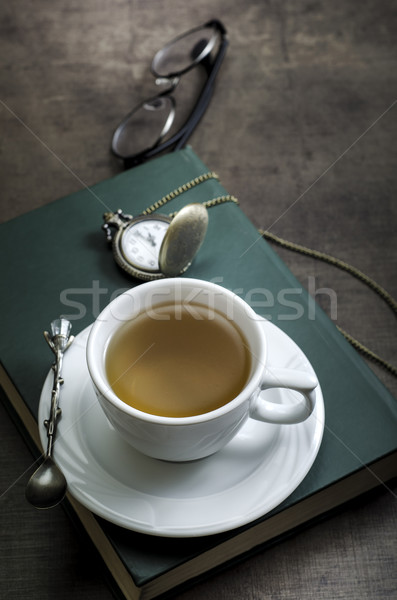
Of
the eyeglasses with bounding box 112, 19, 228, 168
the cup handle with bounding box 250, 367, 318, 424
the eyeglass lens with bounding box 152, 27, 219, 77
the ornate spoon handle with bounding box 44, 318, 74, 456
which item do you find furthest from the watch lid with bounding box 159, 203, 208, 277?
the eyeglass lens with bounding box 152, 27, 219, 77

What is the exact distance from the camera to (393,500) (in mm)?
956

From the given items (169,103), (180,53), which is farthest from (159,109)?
(180,53)

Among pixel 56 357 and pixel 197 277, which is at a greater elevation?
pixel 56 357

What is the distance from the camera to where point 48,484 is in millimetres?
749

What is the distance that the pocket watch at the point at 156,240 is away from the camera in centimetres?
97

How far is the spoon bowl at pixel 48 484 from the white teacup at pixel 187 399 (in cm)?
10

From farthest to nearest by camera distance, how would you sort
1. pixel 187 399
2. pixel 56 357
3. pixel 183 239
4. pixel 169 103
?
pixel 169 103 → pixel 183 239 → pixel 56 357 → pixel 187 399

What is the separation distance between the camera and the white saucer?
27.9 inches

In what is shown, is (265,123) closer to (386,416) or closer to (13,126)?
(13,126)

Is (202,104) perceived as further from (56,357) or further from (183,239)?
(56,357)

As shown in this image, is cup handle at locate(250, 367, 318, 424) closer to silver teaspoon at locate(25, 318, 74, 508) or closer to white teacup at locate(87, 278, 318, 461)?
white teacup at locate(87, 278, 318, 461)

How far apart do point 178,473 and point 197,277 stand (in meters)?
0.38

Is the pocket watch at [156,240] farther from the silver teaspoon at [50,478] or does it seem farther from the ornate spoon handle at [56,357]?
the silver teaspoon at [50,478]

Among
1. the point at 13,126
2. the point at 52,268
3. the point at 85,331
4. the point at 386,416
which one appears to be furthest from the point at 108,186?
the point at 386,416
